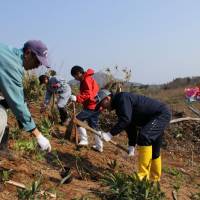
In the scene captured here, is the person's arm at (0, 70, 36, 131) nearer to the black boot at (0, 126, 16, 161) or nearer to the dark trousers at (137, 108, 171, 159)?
the black boot at (0, 126, 16, 161)

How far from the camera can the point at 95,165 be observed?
719 cm

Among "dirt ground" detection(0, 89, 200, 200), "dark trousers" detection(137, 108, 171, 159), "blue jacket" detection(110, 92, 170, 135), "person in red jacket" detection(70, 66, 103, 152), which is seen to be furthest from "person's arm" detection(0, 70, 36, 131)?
"person in red jacket" detection(70, 66, 103, 152)

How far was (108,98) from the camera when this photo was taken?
6.34m

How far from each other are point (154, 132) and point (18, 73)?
101 inches

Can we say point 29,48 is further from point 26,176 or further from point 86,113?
point 86,113

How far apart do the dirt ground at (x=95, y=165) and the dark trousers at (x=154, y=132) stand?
1.81 feet

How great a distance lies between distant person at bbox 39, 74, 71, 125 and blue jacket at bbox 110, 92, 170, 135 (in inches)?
102

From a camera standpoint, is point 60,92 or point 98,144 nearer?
point 98,144

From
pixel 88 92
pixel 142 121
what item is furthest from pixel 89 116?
pixel 142 121

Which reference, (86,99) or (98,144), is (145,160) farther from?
(86,99)

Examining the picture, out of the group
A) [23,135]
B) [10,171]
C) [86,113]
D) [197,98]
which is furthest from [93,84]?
[197,98]

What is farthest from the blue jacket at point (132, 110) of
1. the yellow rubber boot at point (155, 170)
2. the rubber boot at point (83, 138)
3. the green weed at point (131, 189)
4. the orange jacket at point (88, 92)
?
the orange jacket at point (88, 92)

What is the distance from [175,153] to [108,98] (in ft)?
10.8

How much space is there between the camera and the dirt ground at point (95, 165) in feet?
19.0
